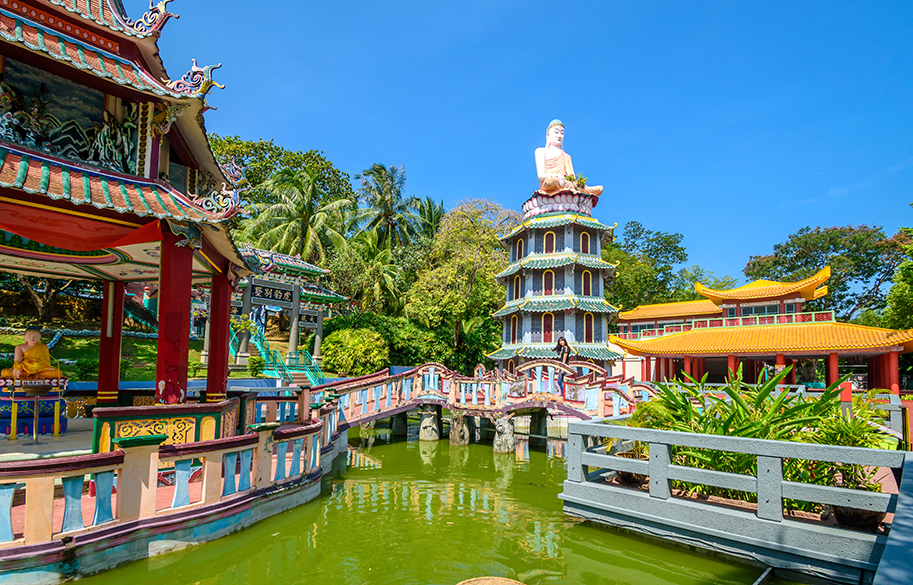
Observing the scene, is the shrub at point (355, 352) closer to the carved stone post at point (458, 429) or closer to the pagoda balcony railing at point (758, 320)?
the carved stone post at point (458, 429)

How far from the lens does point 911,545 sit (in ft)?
11.4

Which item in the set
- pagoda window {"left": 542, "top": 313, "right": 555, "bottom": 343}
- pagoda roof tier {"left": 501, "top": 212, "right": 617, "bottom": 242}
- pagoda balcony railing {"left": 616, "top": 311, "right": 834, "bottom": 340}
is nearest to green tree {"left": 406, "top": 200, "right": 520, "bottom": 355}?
pagoda roof tier {"left": 501, "top": 212, "right": 617, "bottom": 242}

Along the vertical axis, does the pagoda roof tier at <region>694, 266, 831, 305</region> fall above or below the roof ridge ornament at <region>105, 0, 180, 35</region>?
below

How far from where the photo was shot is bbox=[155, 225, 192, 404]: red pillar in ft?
21.5

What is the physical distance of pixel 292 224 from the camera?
28.9m

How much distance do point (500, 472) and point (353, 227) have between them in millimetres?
27127

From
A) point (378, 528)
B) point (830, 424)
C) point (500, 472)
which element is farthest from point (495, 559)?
point (500, 472)

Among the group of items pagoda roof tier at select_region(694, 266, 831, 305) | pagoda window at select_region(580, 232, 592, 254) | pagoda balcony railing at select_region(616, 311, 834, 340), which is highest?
pagoda window at select_region(580, 232, 592, 254)

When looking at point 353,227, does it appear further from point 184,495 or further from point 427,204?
point 184,495

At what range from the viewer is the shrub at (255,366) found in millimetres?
18609

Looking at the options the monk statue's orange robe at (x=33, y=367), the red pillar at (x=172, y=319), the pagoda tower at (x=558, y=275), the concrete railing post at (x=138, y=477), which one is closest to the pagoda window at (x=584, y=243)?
the pagoda tower at (x=558, y=275)

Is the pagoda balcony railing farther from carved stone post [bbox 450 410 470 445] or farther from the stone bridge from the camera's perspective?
carved stone post [bbox 450 410 470 445]

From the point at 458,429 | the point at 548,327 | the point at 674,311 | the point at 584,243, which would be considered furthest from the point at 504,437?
the point at 674,311

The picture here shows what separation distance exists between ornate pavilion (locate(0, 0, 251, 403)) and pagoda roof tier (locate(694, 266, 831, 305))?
98.4 feet
